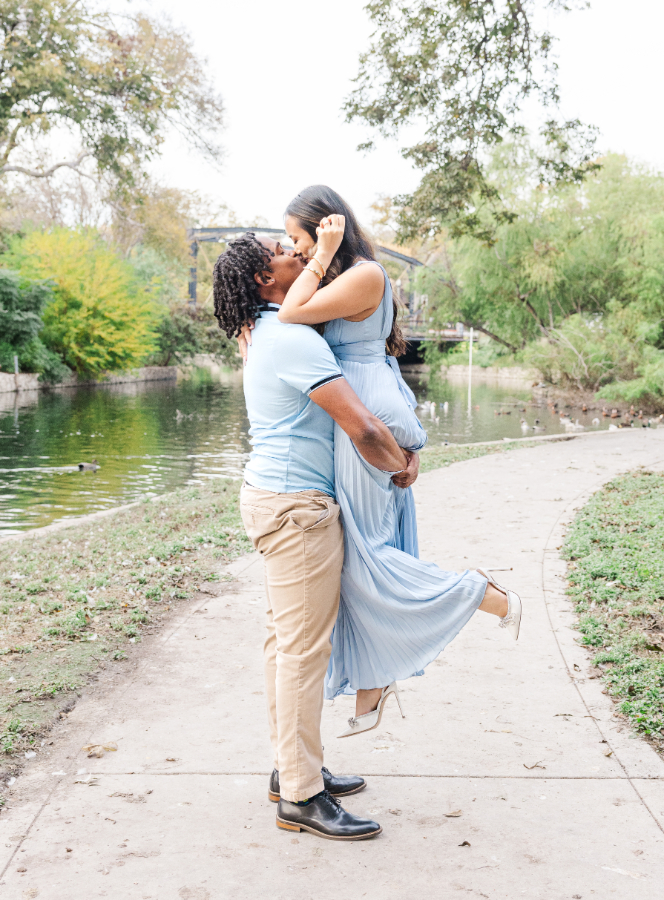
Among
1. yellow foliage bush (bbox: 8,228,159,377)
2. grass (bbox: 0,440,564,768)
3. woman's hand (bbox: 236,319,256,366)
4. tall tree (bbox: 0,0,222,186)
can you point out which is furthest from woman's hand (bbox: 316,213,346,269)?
yellow foliage bush (bbox: 8,228,159,377)

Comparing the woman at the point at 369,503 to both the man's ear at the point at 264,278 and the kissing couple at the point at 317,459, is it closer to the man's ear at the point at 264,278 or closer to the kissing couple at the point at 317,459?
the kissing couple at the point at 317,459

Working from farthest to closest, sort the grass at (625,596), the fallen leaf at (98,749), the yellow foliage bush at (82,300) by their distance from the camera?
1. the yellow foliage bush at (82,300)
2. the grass at (625,596)
3. the fallen leaf at (98,749)

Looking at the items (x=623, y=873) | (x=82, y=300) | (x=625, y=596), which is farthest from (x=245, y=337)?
(x=82, y=300)

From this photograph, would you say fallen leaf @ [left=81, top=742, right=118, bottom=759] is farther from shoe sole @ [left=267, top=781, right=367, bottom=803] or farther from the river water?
the river water

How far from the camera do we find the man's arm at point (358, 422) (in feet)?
8.11

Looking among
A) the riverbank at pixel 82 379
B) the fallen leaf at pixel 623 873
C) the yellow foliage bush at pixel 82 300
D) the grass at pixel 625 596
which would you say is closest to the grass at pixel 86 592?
the fallen leaf at pixel 623 873

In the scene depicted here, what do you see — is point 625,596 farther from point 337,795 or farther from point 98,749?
point 98,749

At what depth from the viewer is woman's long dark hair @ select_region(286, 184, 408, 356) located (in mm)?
2621

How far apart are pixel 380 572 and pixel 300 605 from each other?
292mm

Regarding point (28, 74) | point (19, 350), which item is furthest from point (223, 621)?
point (19, 350)

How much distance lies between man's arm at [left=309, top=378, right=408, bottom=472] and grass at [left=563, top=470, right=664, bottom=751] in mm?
1684

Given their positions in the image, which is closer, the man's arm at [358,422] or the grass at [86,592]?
the man's arm at [358,422]

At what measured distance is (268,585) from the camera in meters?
2.71

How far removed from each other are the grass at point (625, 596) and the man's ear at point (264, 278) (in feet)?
7.47
